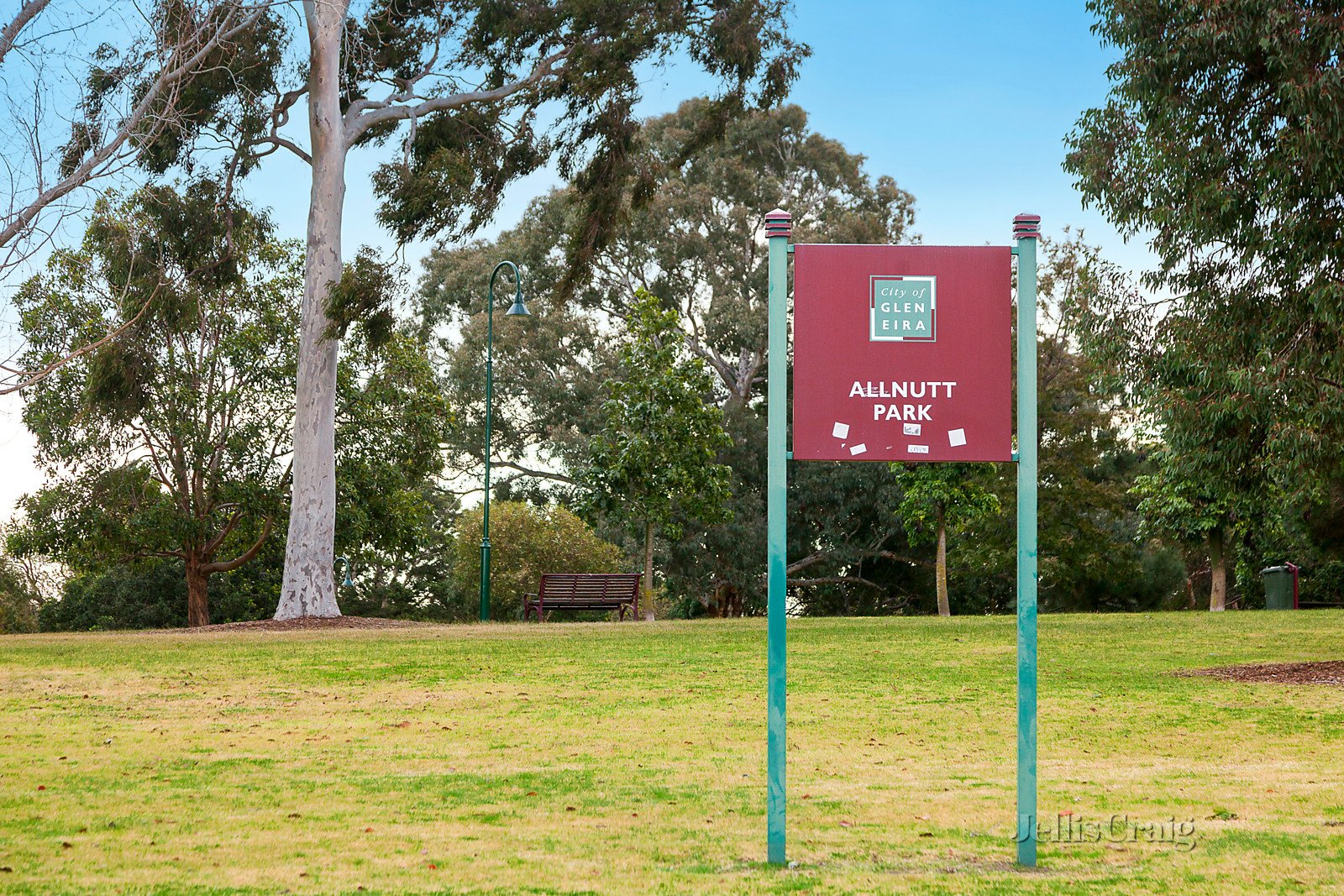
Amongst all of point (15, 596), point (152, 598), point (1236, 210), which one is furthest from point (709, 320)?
point (1236, 210)

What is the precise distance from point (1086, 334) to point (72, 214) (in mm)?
11205

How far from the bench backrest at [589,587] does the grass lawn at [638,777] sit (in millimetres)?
14960

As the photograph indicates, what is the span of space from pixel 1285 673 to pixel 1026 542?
30.7 feet

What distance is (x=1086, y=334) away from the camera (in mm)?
15953

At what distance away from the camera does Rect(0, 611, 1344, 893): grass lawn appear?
17.0 ft

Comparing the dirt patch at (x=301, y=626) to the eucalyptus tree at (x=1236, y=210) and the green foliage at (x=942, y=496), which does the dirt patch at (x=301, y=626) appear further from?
the eucalyptus tree at (x=1236, y=210)

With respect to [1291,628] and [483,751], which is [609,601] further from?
[483,751]

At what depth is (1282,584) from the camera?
3391cm

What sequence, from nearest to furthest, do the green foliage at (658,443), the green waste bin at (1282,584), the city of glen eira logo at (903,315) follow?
1. the city of glen eira logo at (903,315)
2. the green foliage at (658,443)
3. the green waste bin at (1282,584)

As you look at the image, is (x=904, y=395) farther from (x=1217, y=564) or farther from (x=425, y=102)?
(x=1217, y=564)

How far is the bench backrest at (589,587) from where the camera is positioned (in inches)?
1180

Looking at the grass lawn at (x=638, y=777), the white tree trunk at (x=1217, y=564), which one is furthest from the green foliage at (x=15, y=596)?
the white tree trunk at (x=1217, y=564)

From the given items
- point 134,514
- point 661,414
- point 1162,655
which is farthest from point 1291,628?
point 134,514

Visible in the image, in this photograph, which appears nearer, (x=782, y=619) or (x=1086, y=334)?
(x=782, y=619)
